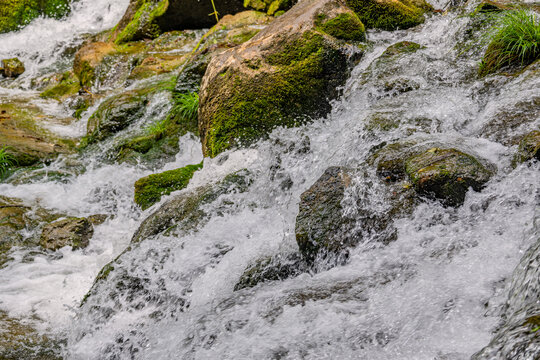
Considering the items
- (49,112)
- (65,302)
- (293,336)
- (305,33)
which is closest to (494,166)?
(293,336)

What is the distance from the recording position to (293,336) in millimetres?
2627

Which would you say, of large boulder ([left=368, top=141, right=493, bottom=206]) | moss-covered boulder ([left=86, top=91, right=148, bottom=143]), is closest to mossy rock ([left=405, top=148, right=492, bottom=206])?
large boulder ([left=368, top=141, right=493, bottom=206])

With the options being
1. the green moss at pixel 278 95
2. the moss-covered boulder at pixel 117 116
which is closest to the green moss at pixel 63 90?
the moss-covered boulder at pixel 117 116

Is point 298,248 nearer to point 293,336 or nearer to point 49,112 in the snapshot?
point 293,336

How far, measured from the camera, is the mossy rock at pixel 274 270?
10.9ft

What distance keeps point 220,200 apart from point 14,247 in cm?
240

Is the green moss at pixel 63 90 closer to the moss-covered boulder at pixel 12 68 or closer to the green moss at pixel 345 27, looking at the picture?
the moss-covered boulder at pixel 12 68

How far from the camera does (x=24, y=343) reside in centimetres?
355

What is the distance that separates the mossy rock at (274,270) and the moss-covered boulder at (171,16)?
6.87 m

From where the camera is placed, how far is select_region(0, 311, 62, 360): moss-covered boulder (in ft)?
11.3

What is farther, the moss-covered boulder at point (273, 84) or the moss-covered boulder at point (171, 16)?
the moss-covered boulder at point (171, 16)

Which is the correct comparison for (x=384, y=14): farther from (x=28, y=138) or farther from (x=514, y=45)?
(x=28, y=138)

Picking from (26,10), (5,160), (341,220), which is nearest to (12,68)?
(26,10)

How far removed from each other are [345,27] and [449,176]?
2985 mm
